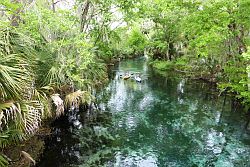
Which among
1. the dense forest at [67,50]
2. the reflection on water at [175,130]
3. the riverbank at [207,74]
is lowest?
the reflection on water at [175,130]

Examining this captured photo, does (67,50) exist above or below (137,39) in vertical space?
below

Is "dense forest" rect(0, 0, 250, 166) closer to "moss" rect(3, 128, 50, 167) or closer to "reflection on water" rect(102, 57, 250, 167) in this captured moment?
"moss" rect(3, 128, 50, 167)

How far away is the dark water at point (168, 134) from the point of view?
9.12m

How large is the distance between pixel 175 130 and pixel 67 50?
20.5 ft

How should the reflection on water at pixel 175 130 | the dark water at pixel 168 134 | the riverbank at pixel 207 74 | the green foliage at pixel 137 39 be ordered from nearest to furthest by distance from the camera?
the dark water at pixel 168 134 → the reflection on water at pixel 175 130 → the riverbank at pixel 207 74 → the green foliage at pixel 137 39

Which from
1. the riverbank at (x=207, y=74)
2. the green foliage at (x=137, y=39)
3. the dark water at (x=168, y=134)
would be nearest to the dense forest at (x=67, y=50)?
the riverbank at (x=207, y=74)

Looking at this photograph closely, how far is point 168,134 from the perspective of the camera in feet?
38.2

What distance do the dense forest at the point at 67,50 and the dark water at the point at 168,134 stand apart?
137cm

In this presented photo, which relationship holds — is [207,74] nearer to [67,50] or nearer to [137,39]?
[67,50]

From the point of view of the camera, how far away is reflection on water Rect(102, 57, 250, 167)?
9312mm

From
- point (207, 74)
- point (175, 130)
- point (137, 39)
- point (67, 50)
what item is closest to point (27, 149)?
point (67, 50)

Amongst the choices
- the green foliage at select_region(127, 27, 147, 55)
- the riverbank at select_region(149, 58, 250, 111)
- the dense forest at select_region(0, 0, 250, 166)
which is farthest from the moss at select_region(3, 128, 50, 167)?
the green foliage at select_region(127, 27, 147, 55)

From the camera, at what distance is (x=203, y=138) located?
11.3 metres

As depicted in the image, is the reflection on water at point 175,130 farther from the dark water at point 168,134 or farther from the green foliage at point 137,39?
the green foliage at point 137,39
